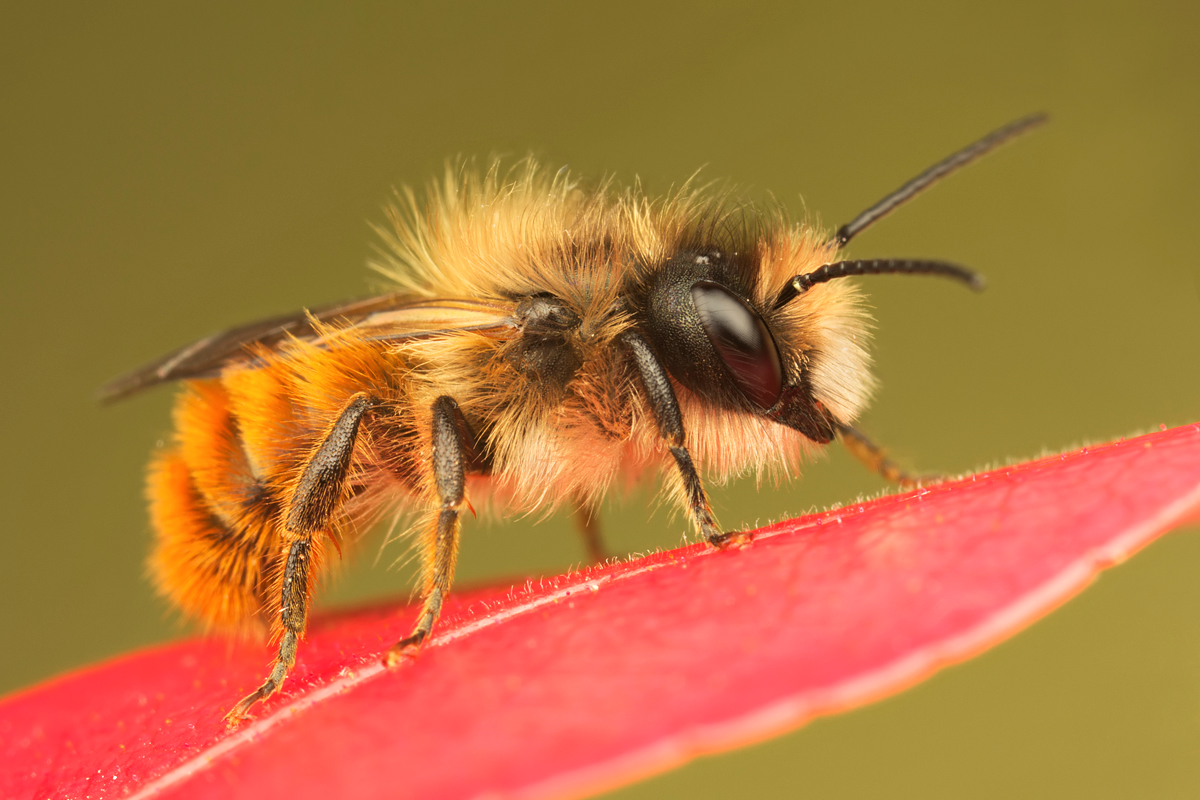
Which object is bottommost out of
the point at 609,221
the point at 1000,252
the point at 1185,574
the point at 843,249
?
the point at 1185,574

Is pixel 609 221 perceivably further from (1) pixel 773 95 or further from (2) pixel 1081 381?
(1) pixel 773 95

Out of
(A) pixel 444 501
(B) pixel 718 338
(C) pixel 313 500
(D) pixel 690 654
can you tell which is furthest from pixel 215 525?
(D) pixel 690 654

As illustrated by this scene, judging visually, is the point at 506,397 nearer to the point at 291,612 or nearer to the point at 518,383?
the point at 518,383

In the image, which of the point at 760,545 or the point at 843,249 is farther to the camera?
the point at 843,249

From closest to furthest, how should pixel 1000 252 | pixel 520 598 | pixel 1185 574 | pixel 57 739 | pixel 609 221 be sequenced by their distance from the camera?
pixel 520 598
pixel 57 739
pixel 609 221
pixel 1185 574
pixel 1000 252

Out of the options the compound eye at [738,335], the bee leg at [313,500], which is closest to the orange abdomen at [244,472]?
the bee leg at [313,500]

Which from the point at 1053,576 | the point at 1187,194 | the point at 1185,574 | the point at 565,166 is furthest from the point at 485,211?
the point at 1187,194

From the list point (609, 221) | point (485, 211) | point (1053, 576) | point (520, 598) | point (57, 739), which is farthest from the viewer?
point (485, 211)
